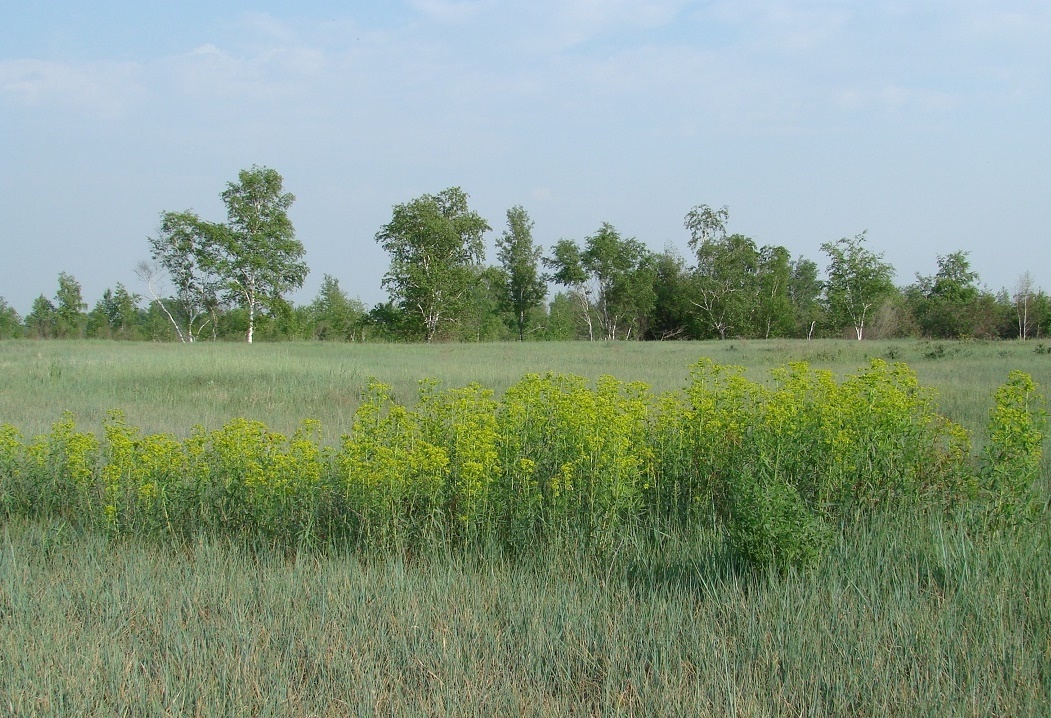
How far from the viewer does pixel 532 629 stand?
352 centimetres

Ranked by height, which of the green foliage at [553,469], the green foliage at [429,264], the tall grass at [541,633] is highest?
the green foliage at [429,264]

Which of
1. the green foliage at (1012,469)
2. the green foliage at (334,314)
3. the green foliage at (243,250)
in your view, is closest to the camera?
the green foliage at (1012,469)

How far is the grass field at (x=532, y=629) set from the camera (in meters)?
3.01

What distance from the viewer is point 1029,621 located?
3553 mm

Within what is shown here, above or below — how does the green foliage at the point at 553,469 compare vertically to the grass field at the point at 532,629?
above

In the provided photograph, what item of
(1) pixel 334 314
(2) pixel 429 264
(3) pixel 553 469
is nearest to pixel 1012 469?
(3) pixel 553 469

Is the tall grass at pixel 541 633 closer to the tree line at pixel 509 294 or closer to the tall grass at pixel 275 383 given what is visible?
the tall grass at pixel 275 383

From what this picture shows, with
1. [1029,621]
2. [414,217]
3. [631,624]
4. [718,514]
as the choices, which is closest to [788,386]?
[718,514]

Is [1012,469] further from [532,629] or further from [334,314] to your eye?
[334,314]

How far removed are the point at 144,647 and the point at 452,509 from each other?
2100mm

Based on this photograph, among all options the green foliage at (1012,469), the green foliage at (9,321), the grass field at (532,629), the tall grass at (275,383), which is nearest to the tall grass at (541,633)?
the grass field at (532,629)

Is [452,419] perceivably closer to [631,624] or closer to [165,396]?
[631,624]

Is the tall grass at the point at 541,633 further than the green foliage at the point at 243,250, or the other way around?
the green foliage at the point at 243,250

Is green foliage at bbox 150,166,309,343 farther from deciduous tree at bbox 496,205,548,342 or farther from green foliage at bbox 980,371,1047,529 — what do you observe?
green foliage at bbox 980,371,1047,529
